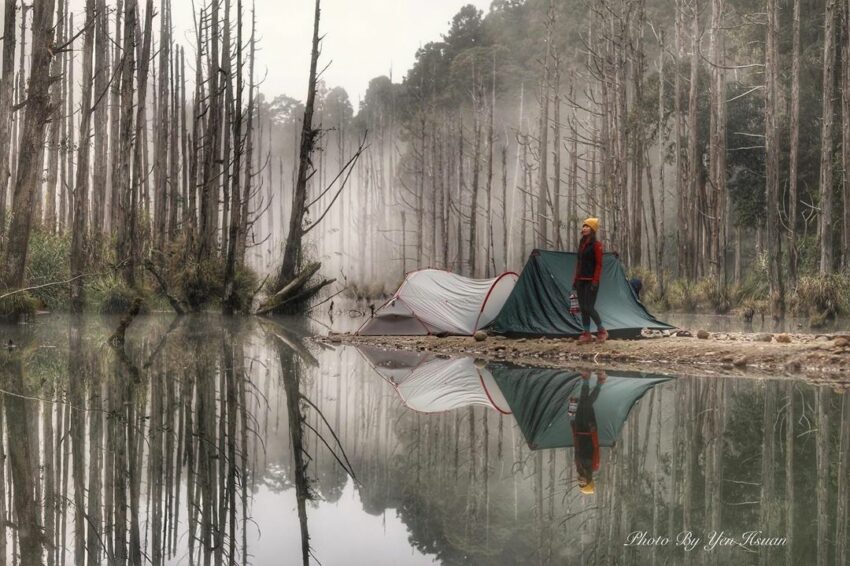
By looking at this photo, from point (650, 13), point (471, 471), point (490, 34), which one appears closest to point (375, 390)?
point (471, 471)

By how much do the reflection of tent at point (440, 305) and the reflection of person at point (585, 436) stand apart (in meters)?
7.43

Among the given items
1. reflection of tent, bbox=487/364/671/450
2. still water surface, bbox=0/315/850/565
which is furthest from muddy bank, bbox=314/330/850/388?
still water surface, bbox=0/315/850/565

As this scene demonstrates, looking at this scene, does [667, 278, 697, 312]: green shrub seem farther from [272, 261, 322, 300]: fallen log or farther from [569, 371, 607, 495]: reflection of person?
[569, 371, 607, 495]: reflection of person

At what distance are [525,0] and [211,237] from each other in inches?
1443

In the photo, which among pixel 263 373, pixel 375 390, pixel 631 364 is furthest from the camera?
pixel 631 364

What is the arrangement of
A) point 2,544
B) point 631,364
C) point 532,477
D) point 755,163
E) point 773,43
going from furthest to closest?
point 755,163 → point 773,43 → point 631,364 → point 532,477 → point 2,544

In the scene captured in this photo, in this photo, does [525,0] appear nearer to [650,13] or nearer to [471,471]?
[650,13]

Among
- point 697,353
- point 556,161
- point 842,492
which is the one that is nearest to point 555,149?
point 556,161

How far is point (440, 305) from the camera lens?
631 inches

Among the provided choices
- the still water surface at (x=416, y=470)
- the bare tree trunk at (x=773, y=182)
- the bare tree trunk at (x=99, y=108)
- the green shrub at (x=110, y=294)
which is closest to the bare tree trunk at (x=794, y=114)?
the bare tree trunk at (x=773, y=182)

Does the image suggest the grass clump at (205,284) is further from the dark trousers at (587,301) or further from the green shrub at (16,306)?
the dark trousers at (587,301)

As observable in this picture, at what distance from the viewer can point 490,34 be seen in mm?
54219

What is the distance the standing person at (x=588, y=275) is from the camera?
39.1 feet

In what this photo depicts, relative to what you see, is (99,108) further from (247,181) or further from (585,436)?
(585,436)
